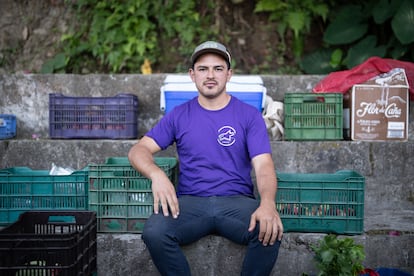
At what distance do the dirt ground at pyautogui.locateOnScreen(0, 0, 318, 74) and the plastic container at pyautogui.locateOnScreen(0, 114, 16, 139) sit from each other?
1.88 m

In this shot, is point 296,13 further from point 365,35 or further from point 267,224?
point 267,224

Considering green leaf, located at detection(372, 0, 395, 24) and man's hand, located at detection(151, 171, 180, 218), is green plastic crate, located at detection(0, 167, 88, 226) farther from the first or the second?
green leaf, located at detection(372, 0, 395, 24)

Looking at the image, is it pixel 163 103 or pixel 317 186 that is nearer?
pixel 317 186

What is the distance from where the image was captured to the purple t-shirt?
294cm

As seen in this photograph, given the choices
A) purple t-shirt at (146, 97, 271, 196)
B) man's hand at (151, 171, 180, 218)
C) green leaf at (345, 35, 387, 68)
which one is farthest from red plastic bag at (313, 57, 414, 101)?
man's hand at (151, 171, 180, 218)

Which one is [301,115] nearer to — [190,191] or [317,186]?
[317,186]

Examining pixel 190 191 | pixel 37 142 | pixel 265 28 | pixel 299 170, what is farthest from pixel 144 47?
pixel 190 191

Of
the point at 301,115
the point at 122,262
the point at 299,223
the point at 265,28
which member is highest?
the point at 265,28

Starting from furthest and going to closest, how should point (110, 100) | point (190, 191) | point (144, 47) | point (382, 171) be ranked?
1. point (144, 47)
2. point (110, 100)
3. point (382, 171)
4. point (190, 191)

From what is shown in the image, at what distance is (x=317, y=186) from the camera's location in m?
3.07

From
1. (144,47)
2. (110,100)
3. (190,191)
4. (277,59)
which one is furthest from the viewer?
(277,59)

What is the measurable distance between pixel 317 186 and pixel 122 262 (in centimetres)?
142

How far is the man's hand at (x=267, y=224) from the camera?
254 centimetres

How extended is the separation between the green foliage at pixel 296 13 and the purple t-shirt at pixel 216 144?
338 centimetres
